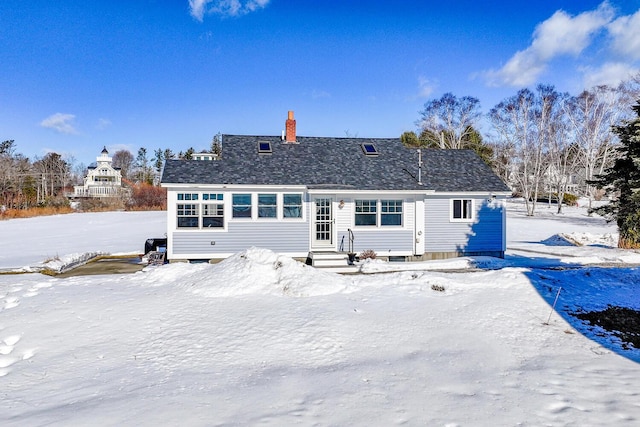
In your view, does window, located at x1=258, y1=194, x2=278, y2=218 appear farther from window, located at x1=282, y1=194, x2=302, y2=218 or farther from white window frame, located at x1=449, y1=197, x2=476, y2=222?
white window frame, located at x1=449, y1=197, x2=476, y2=222

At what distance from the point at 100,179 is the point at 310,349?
75314 mm

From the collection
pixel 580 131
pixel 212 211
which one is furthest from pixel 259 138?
pixel 580 131

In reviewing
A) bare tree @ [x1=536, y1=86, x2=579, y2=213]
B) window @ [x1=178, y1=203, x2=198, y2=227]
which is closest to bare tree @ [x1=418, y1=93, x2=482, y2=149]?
bare tree @ [x1=536, y1=86, x2=579, y2=213]

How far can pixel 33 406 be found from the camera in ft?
15.4

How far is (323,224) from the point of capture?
14.8 m

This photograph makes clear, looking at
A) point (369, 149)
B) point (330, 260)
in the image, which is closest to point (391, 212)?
point (330, 260)

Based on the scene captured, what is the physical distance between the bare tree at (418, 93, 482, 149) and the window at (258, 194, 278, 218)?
31.8 meters

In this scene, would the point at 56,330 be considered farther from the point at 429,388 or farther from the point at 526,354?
the point at 526,354

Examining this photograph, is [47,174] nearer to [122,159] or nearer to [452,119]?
[122,159]

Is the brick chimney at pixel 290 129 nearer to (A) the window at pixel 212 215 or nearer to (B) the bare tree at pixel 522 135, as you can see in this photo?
(A) the window at pixel 212 215

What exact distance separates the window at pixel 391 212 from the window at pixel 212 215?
6.10 metres

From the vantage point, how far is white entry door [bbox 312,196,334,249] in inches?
579

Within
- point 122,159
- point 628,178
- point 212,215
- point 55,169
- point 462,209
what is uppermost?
point 122,159

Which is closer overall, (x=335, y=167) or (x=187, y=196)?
(x=187, y=196)
